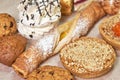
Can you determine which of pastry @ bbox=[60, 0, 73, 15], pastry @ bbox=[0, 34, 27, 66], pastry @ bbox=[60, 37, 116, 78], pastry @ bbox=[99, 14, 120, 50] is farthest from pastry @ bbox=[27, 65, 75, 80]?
pastry @ bbox=[60, 0, 73, 15]

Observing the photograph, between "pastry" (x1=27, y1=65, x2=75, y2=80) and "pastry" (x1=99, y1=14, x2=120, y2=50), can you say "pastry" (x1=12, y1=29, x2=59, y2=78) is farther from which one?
"pastry" (x1=99, y1=14, x2=120, y2=50)

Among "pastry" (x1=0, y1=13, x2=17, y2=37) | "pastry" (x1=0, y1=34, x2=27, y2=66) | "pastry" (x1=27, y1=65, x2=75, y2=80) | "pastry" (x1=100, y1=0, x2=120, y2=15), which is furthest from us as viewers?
"pastry" (x1=100, y1=0, x2=120, y2=15)

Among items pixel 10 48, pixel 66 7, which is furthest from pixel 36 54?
pixel 66 7

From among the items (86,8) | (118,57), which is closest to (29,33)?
(86,8)

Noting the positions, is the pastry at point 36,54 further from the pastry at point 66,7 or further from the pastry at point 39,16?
the pastry at point 66,7

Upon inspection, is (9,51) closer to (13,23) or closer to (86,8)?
(13,23)

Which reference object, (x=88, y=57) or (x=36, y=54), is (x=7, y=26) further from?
(x=88, y=57)
